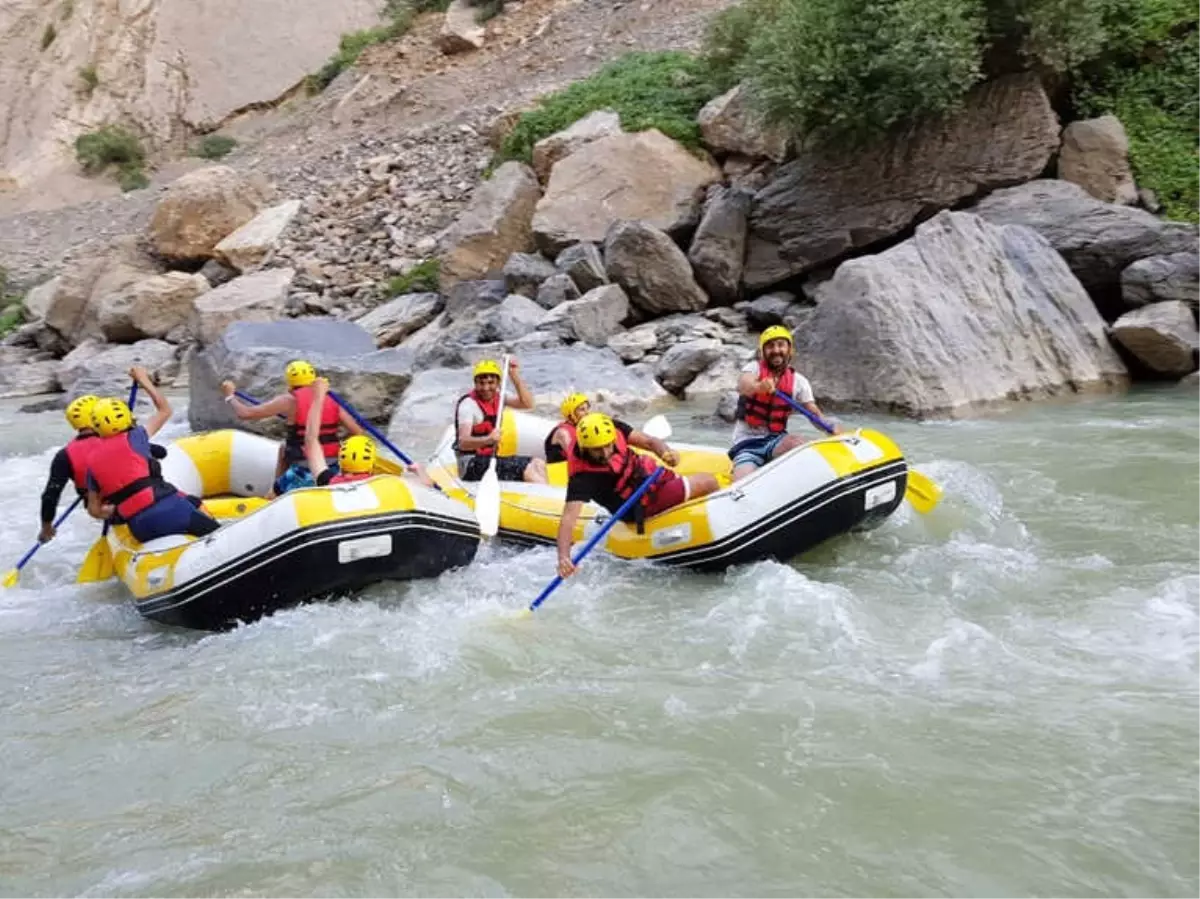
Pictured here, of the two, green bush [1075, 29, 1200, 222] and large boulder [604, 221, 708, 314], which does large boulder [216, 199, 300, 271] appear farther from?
green bush [1075, 29, 1200, 222]

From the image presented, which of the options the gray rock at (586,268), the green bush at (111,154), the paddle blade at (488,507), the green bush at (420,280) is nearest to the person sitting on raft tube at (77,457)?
the paddle blade at (488,507)

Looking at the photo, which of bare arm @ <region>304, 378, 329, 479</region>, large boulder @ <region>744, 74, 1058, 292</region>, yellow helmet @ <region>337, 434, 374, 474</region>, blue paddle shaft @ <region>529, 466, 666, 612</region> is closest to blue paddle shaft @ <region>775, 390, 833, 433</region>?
blue paddle shaft @ <region>529, 466, 666, 612</region>

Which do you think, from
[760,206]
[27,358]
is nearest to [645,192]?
[760,206]

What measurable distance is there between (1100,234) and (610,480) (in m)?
7.18

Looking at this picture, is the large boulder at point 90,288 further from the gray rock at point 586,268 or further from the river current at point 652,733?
the river current at point 652,733

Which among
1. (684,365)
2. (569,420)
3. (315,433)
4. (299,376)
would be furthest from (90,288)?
(569,420)

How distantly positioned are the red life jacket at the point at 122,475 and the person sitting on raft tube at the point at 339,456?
2.81ft

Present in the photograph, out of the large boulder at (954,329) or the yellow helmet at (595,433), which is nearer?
the yellow helmet at (595,433)

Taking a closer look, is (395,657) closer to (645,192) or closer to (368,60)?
(645,192)

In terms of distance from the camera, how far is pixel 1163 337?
942cm

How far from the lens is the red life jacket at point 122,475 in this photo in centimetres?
542

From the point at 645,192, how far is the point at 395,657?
10537 mm

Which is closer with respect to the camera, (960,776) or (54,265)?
(960,776)

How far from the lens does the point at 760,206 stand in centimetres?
1259
